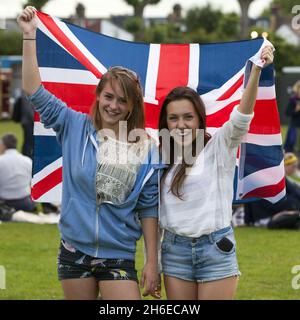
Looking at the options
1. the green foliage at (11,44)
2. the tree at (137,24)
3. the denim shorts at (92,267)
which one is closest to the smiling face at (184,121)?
the denim shorts at (92,267)

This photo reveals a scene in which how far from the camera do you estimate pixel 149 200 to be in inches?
164

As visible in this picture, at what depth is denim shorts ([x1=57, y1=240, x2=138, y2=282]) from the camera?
4.08m

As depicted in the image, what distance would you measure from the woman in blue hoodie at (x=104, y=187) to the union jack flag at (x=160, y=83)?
0.82 metres

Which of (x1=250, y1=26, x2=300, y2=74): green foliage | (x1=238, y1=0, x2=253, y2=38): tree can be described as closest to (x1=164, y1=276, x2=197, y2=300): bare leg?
(x1=238, y1=0, x2=253, y2=38): tree

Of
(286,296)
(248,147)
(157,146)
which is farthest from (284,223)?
(157,146)

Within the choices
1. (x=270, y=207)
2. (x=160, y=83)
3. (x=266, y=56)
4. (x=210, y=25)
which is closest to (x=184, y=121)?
(x=266, y=56)

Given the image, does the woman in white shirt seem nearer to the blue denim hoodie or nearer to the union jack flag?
the blue denim hoodie

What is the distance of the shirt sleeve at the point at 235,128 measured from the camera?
13.4 ft

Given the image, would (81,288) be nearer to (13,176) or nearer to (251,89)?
(251,89)

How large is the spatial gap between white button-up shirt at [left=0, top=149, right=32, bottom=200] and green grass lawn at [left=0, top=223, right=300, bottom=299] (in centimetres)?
58

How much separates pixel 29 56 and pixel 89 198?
723mm

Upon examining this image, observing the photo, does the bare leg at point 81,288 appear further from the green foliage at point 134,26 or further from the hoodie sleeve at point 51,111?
the green foliage at point 134,26

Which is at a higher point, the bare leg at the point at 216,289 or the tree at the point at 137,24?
the tree at the point at 137,24
